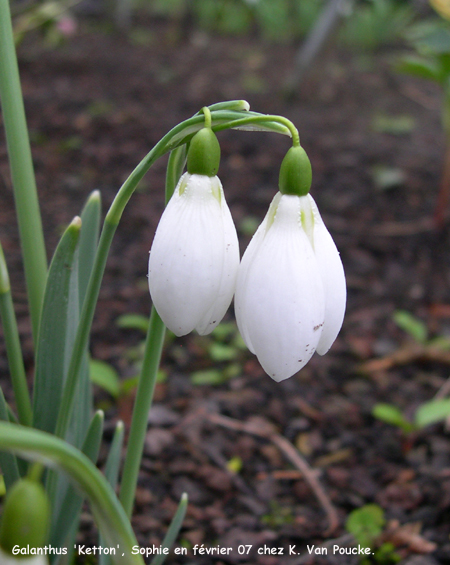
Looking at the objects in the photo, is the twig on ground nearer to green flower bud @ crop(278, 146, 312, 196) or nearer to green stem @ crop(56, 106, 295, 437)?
green stem @ crop(56, 106, 295, 437)

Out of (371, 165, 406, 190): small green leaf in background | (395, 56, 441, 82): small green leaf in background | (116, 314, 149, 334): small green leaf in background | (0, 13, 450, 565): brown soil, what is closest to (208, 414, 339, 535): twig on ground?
(0, 13, 450, 565): brown soil

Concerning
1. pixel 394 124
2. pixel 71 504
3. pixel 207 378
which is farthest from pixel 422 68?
pixel 71 504

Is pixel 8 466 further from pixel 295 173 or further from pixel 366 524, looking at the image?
pixel 366 524

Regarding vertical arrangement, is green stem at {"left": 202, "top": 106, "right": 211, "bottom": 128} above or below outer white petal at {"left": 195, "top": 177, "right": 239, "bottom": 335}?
above

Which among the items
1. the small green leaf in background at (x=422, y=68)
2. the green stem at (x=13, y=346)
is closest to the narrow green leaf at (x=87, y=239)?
the green stem at (x=13, y=346)

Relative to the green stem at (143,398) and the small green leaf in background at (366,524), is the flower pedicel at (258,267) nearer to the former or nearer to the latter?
the green stem at (143,398)

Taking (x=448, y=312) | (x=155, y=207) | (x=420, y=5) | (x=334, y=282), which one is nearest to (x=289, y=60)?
(x=420, y=5)
